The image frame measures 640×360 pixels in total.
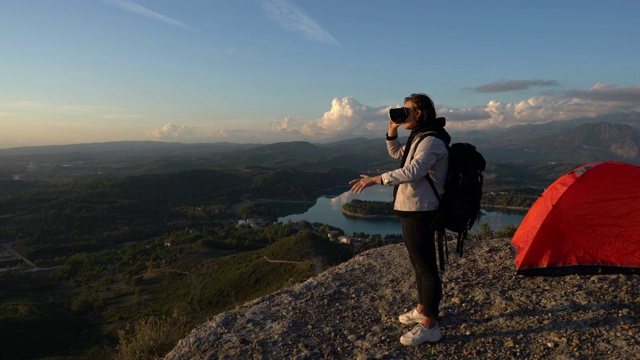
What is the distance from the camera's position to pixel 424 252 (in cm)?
396

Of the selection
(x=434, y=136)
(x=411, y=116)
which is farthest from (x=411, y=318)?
(x=411, y=116)

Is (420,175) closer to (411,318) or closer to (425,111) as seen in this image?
(425,111)

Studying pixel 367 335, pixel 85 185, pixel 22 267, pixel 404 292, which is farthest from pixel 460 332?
pixel 85 185

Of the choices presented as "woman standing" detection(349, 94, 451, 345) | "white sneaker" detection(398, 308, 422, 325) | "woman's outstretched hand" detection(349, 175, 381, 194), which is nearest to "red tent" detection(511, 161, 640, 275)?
"white sneaker" detection(398, 308, 422, 325)

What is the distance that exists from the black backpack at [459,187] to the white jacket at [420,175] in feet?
0.21

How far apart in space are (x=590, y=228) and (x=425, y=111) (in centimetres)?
421

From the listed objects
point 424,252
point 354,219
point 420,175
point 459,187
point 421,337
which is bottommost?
point 354,219

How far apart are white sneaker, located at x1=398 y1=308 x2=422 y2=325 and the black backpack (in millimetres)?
1435

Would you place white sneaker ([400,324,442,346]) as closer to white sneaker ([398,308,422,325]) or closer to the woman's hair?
white sneaker ([398,308,422,325])

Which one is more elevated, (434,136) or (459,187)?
(434,136)

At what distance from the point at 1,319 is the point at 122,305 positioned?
8374mm

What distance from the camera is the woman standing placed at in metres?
3.65

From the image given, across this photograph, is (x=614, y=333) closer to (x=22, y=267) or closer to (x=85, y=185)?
(x=22, y=267)

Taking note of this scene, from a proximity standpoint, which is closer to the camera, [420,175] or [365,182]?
[420,175]
